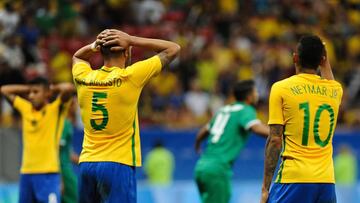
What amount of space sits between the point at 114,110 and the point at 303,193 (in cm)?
174

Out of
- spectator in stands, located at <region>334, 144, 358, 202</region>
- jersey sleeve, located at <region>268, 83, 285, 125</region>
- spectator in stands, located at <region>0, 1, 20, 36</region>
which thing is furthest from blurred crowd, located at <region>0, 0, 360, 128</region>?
jersey sleeve, located at <region>268, 83, 285, 125</region>

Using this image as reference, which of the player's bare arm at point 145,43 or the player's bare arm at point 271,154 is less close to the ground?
the player's bare arm at point 145,43

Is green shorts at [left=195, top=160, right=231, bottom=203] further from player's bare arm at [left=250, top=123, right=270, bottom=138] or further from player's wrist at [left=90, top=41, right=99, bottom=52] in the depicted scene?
player's wrist at [left=90, top=41, right=99, bottom=52]

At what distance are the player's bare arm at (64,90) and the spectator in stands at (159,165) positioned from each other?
31.4ft

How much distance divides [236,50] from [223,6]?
1821 mm

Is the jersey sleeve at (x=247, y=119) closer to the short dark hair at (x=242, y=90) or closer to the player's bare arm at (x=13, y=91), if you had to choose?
the short dark hair at (x=242, y=90)

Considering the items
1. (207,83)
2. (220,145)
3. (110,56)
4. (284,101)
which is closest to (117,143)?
(110,56)

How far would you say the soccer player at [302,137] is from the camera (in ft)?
25.6

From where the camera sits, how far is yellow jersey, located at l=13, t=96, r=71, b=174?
1135cm

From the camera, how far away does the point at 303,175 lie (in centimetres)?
779

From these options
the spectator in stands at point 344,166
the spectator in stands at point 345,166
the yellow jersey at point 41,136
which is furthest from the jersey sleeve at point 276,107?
the spectator in stands at point 344,166

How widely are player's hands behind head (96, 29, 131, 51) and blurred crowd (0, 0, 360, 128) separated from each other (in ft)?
38.3

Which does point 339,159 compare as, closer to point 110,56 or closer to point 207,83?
point 207,83

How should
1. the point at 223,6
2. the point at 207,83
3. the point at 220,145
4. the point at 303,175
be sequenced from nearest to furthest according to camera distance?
the point at 303,175 → the point at 220,145 → the point at 207,83 → the point at 223,6
